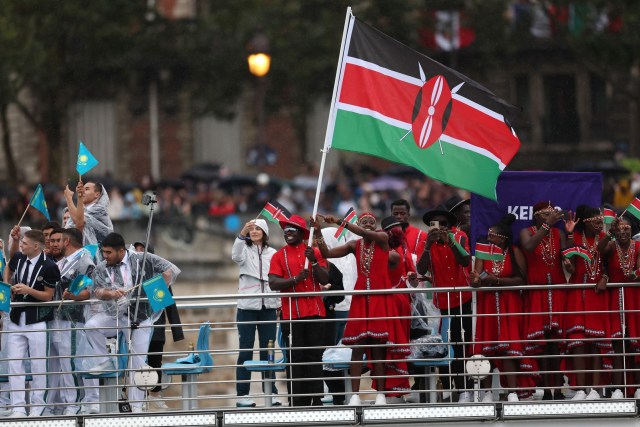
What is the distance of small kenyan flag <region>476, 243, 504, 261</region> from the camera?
16812 mm

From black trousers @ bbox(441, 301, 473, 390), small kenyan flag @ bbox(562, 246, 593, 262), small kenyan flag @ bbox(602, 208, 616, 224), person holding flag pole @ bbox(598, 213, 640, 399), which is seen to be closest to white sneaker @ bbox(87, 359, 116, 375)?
black trousers @ bbox(441, 301, 473, 390)

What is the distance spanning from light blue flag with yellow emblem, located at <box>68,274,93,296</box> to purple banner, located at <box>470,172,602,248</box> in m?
3.64

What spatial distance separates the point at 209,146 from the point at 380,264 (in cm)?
3928

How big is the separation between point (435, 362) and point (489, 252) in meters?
1.14

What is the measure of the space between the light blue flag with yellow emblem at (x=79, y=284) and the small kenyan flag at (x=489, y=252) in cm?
360

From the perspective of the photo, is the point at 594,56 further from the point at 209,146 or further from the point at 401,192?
the point at 209,146

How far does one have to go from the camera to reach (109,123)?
55.8 m

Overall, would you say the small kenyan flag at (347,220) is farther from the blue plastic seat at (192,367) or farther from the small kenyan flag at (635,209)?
the small kenyan flag at (635,209)

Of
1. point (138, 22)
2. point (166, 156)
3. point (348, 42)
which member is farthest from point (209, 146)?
point (348, 42)

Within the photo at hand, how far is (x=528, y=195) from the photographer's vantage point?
17.4m

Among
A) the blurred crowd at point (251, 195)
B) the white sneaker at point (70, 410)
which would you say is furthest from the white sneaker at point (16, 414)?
the blurred crowd at point (251, 195)

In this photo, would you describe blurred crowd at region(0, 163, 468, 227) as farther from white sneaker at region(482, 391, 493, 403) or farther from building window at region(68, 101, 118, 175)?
white sneaker at region(482, 391, 493, 403)

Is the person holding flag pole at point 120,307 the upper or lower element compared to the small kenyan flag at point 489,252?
lower

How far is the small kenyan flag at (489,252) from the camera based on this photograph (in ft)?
55.2
